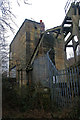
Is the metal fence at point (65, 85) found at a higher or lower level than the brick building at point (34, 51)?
lower

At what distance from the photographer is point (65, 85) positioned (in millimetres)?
5941

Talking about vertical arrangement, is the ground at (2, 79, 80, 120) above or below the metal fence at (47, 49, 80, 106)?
below

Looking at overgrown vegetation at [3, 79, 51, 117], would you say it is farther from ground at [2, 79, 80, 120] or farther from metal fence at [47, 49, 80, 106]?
metal fence at [47, 49, 80, 106]

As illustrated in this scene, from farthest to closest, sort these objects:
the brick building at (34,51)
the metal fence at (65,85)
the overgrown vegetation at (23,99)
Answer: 1. the brick building at (34,51)
2. the overgrown vegetation at (23,99)
3. the metal fence at (65,85)

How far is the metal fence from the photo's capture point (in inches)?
205

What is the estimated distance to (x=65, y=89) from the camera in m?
5.73

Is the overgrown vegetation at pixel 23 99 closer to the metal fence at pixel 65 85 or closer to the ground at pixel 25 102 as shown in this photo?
the ground at pixel 25 102

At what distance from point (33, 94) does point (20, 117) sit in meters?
1.80

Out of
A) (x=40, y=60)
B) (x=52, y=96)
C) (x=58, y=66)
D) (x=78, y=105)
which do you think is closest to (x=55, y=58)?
(x=58, y=66)

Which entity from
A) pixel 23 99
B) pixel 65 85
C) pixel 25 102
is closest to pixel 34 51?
pixel 23 99

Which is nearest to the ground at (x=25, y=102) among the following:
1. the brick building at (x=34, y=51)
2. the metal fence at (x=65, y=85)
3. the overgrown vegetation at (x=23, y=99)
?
the overgrown vegetation at (x=23, y=99)

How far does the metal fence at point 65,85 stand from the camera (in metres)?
5.20

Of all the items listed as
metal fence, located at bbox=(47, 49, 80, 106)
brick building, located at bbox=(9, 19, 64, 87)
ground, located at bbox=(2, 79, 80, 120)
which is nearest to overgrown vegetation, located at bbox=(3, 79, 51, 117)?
ground, located at bbox=(2, 79, 80, 120)

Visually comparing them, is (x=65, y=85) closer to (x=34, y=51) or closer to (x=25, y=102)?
(x=25, y=102)
